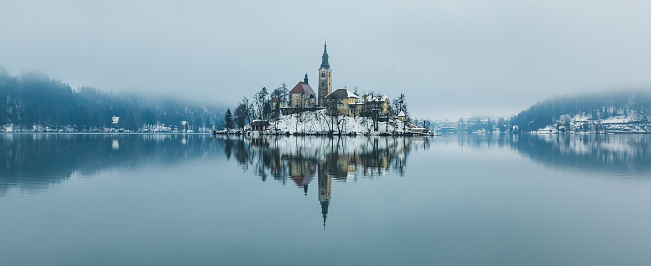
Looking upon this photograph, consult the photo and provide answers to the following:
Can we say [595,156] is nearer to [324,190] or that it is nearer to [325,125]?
[324,190]

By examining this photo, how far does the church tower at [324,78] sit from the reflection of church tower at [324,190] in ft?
449

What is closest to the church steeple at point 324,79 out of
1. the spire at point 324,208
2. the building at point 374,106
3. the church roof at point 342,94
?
the church roof at point 342,94

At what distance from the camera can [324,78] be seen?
16900cm

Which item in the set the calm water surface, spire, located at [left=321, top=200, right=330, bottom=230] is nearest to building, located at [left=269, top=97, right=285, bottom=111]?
the calm water surface

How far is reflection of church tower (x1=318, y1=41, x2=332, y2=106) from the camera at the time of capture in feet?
554

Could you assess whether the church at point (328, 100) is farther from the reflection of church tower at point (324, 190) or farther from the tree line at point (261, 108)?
the reflection of church tower at point (324, 190)

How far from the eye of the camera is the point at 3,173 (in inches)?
1235

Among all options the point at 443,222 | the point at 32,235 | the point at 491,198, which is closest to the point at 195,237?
the point at 32,235

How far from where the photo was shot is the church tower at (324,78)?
169m

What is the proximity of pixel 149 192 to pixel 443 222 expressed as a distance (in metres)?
18.6

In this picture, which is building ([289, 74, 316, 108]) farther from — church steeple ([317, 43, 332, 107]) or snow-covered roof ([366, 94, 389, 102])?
snow-covered roof ([366, 94, 389, 102])

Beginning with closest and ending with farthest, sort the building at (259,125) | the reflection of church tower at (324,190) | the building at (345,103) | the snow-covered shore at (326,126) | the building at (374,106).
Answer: the reflection of church tower at (324,190), the snow-covered shore at (326,126), the building at (374,106), the building at (259,125), the building at (345,103)

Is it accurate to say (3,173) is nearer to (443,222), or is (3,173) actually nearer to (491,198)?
(443,222)

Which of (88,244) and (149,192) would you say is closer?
(88,244)
